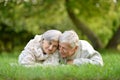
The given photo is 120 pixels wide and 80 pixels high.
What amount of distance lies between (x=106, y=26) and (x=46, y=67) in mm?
21007

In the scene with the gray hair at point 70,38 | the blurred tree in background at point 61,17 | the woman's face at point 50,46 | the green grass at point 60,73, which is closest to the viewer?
the green grass at point 60,73

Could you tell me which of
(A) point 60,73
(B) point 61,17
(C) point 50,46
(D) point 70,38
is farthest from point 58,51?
(B) point 61,17

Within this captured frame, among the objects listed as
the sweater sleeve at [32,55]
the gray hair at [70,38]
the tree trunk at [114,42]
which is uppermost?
the gray hair at [70,38]

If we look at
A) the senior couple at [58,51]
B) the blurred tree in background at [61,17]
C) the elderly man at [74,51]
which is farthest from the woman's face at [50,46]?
the blurred tree in background at [61,17]

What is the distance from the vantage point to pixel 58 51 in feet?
34.8

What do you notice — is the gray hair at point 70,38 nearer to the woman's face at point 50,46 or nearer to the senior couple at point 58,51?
the senior couple at point 58,51

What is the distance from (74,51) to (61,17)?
17229 millimetres

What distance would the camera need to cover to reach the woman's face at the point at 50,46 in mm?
10422

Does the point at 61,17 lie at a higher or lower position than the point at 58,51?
lower

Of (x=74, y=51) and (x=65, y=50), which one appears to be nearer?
(x=65, y=50)

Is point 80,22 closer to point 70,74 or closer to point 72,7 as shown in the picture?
point 72,7

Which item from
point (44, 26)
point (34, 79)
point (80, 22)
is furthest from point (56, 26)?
point (34, 79)

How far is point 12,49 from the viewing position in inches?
1287

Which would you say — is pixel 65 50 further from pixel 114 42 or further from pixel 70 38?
pixel 114 42
